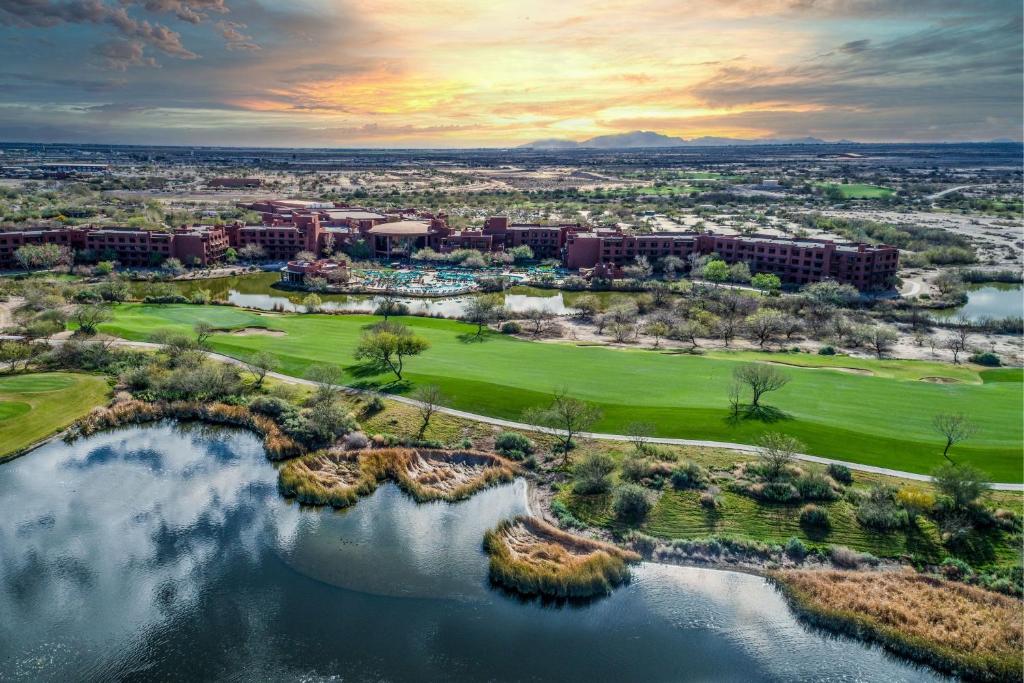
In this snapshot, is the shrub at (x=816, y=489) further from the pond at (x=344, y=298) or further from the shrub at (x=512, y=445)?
the pond at (x=344, y=298)

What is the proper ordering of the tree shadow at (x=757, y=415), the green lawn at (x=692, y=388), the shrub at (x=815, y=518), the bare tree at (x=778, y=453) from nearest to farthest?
the shrub at (x=815, y=518)
the bare tree at (x=778, y=453)
the green lawn at (x=692, y=388)
the tree shadow at (x=757, y=415)

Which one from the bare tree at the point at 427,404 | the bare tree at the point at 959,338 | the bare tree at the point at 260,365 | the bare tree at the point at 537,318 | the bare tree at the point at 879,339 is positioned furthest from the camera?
the bare tree at the point at 537,318

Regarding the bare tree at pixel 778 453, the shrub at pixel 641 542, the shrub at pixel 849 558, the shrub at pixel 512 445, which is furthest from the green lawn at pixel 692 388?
the shrub at pixel 641 542

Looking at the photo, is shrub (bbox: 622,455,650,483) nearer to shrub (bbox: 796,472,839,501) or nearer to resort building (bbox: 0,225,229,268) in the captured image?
shrub (bbox: 796,472,839,501)

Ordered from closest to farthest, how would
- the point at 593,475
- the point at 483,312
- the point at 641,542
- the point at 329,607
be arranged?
the point at 329,607
the point at 641,542
the point at 593,475
the point at 483,312

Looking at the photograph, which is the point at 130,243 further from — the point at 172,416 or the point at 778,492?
the point at 778,492

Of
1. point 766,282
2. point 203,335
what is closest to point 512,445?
point 203,335
